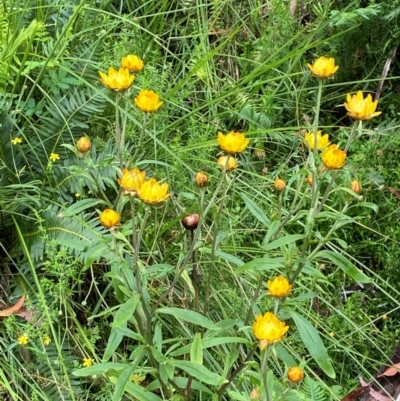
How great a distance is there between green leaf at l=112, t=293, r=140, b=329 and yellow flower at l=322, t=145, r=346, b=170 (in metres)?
0.35

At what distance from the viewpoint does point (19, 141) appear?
4.98 ft

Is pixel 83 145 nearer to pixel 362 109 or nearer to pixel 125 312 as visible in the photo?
pixel 125 312

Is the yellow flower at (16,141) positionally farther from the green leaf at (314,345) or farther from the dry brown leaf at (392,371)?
the dry brown leaf at (392,371)

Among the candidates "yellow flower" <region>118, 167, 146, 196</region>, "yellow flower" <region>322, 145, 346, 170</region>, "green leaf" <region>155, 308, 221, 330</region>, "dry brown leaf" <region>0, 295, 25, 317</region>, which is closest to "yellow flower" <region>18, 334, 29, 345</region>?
"dry brown leaf" <region>0, 295, 25, 317</region>

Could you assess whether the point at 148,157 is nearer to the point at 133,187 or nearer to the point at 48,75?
the point at 48,75

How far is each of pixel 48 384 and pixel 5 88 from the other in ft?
2.56

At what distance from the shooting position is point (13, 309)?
4.55ft

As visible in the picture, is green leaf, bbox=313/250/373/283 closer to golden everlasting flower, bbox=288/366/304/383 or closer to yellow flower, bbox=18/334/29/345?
golden everlasting flower, bbox=288/366/304/383

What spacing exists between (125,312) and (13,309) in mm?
619

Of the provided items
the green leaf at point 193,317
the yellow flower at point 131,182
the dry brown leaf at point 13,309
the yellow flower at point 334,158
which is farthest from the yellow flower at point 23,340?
the yellow flower at point 334,158

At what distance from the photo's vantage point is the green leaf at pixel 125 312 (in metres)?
0.85

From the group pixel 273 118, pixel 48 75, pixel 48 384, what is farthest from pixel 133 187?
pixel 273 118

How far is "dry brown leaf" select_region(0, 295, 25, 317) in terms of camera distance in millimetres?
1373

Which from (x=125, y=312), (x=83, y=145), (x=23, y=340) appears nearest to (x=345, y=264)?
(x=125, y=312)
